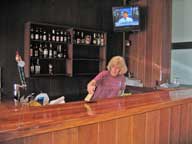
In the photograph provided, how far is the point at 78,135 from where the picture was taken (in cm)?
109

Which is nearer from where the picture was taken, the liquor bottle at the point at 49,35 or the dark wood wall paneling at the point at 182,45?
the liquor bottle at the point at 49,35

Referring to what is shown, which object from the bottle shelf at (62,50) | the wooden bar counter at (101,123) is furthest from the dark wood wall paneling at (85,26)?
the wooden bar counter at (101,123)

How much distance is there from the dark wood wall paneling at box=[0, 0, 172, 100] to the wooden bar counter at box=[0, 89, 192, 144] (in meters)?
2.88

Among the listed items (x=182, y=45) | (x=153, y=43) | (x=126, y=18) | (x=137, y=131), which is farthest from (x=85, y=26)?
(x=137, y=131)

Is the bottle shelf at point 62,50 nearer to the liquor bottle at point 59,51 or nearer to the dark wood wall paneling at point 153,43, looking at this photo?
the liquor bottle at point 59,51

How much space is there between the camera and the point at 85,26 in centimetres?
506

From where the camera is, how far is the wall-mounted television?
5.22m

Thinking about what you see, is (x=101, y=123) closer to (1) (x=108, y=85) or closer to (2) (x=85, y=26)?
(1) (x=108, y=85)

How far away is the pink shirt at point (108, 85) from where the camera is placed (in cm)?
286

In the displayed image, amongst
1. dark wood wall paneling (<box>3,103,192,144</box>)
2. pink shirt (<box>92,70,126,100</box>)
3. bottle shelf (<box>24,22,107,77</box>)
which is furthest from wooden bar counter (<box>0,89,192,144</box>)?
bottle shelf (<box>24,22,107,77</box>)

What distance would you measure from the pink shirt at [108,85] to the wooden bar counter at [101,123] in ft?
3.77

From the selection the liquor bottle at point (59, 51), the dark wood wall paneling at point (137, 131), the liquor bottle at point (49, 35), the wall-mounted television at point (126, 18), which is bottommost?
the dark wood wall paneling at point (137, 131)

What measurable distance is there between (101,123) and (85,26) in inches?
160

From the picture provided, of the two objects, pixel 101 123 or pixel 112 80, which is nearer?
pixel 101 123
